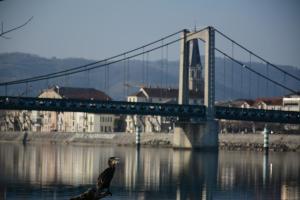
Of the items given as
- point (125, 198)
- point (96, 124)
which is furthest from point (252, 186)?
point (96, 124)

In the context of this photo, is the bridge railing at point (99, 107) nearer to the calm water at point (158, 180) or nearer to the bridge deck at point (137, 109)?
the bridge deck at point (137, 109)

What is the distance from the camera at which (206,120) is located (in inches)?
4395

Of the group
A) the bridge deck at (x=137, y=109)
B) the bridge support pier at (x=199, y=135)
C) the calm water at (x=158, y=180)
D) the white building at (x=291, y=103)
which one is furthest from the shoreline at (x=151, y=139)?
the calm water at (x=158, y=180)

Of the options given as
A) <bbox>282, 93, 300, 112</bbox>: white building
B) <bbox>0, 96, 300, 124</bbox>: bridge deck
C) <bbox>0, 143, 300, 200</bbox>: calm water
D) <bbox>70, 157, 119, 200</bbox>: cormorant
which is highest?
<bbox>282, 93, 300, 112</bbox>: white building

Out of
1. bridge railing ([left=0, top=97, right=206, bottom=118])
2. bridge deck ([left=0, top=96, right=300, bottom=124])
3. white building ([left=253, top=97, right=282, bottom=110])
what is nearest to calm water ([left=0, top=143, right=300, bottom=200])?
bridge railing ([left=0, top=97, right=206, bottom=118])

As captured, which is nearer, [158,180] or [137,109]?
[158,180]

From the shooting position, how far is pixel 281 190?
50.2 meters

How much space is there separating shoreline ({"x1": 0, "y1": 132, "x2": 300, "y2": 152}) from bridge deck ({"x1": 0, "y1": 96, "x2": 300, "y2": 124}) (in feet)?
26.1

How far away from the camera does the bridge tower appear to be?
363 ft

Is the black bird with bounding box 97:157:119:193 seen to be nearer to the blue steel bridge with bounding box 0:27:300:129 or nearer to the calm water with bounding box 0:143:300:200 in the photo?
the calm water with bounding box 0:143:300:200

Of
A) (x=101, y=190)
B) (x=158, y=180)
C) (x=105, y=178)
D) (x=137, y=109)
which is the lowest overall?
(x=158, y=180)

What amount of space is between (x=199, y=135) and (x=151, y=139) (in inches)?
1128

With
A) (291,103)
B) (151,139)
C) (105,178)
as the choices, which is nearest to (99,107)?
(151,139)

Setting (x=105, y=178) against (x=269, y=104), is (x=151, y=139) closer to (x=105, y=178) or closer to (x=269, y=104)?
(x=269, y=104)
